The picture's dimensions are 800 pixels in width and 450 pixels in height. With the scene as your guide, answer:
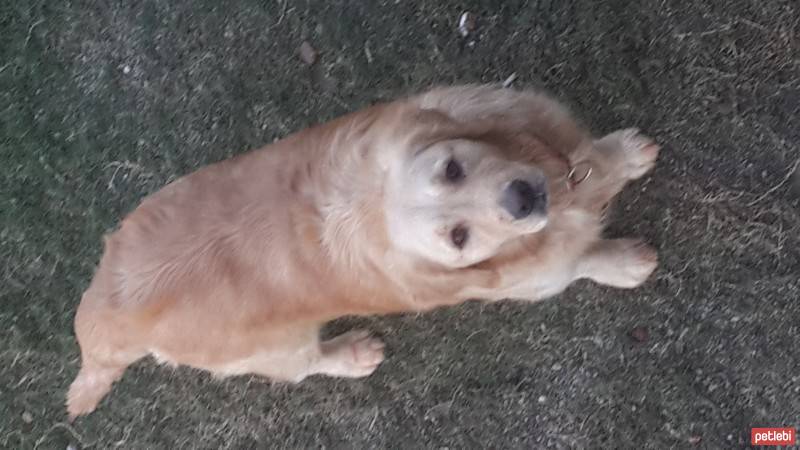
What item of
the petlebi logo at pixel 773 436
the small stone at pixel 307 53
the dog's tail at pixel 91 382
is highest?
the small stone at pixel 307 53

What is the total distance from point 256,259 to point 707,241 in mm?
1889

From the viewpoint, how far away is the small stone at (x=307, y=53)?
352 cm

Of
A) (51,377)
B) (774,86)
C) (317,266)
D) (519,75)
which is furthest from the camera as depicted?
(51,377)

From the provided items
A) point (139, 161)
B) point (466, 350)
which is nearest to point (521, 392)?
point (466, 350)

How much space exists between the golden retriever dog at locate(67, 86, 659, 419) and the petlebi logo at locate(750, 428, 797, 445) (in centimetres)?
Result: 106

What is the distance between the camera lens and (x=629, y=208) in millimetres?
3164

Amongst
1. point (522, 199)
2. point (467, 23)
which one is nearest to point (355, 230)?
point (522, 199)

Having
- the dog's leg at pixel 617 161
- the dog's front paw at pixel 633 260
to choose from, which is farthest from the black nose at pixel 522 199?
the dog's front paw at pixel 633 260

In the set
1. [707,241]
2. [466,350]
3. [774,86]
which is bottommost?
[466,350]

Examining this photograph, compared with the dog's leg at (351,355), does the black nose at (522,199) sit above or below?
above

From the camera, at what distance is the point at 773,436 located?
303 cm

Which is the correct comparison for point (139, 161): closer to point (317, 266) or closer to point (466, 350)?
point (317, 266)

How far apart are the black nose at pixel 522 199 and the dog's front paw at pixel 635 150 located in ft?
3.00

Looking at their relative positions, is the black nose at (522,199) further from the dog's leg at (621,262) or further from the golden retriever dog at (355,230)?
the dog's leg at (621,262)
